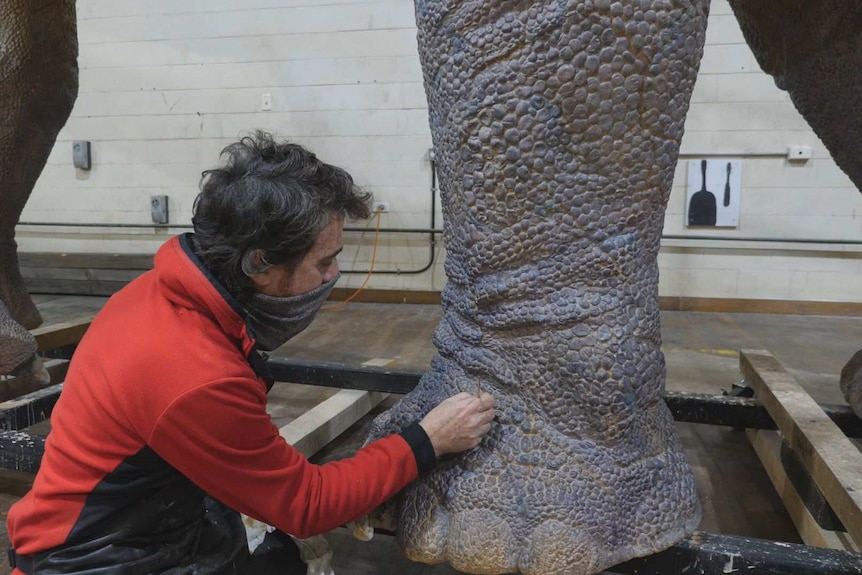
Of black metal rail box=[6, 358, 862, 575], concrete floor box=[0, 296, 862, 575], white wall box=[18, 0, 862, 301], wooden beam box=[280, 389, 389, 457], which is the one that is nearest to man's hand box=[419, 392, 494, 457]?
black metal rail box=[6, 358, 862, 575]

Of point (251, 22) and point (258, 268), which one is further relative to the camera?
point (251, 22)

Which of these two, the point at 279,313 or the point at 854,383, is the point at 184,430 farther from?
the point at 854,383

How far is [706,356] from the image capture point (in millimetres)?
3434

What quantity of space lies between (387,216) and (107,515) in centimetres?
453

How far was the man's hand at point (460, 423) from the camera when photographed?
34.1 inches

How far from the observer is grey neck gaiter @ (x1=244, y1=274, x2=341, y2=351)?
38.7 inches

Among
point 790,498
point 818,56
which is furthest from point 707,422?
point 818,56

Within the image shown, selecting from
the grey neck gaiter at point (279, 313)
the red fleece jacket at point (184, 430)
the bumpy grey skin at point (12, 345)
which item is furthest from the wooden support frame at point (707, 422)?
the grey neck gaiter at point (279, 313)

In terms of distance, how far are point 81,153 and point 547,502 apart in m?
6.35

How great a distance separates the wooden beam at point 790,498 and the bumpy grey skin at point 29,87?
2422mm

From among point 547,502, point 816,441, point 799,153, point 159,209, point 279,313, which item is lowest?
point 816,441

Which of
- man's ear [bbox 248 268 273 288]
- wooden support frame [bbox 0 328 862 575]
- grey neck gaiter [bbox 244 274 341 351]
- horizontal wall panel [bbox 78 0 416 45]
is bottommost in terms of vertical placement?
wooden support frame [bbox 0 328 862 575]

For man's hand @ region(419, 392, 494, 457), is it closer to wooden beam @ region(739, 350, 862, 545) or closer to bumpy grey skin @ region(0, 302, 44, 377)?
wooden beam @ region(739, 350, 862, 545)

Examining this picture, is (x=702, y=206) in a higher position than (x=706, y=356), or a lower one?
higher
